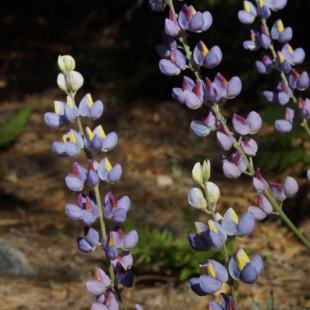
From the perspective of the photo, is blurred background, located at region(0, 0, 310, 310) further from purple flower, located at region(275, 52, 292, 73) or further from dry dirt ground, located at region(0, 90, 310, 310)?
purple flower, located at region(275, 52, 292, 73)

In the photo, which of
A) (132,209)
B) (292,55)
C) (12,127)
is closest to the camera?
(292,55)

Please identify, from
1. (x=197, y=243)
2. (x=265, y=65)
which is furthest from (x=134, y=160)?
(x=197, y=243)

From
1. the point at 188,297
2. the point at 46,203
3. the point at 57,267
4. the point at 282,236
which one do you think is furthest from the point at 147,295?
the point at 46,203

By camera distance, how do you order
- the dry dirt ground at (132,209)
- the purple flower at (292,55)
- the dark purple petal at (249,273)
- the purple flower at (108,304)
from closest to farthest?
the dark purple petal at (249,273)
the purple flower at (108,304)
the purple flower at (292,55)
the dry dirt ground at (132,209)

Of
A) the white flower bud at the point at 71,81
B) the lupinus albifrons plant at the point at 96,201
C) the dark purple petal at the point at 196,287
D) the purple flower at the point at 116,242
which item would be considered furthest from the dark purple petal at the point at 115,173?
the dark purple petal at the point at 196,287

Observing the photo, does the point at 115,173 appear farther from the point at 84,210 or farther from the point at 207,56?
the point at 207,56

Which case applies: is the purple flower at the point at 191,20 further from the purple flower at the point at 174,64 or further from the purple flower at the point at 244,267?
the purple flower at the point at 244,267
